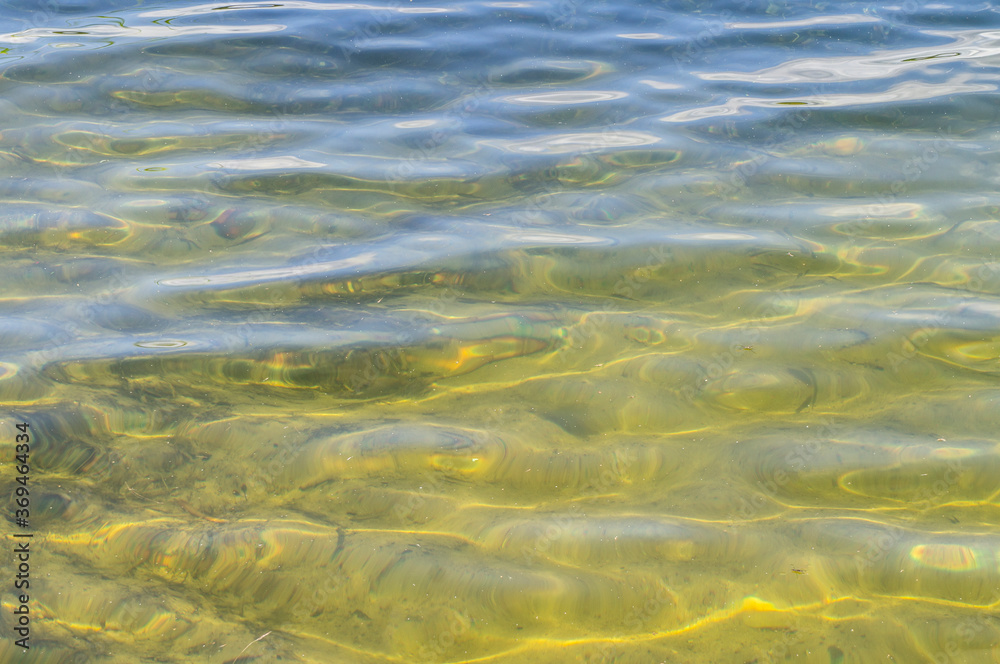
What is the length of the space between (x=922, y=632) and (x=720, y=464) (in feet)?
1.89

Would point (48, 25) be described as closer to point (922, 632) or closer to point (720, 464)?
point (720, 464)

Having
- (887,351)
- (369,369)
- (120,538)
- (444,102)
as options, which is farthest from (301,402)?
(444,102)

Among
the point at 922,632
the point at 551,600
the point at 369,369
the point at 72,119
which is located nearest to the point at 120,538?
the point at 369,369

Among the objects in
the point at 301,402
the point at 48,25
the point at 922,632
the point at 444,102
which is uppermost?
the point at 48,25

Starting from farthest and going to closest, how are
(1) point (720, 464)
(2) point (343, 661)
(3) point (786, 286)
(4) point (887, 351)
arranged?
(3) point (786, 286) < (4) point (887, 351) < (1) point (720, 464) < (2) point (343, 661)

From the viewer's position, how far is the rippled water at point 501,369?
5.39 feet

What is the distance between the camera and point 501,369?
2.34 meters

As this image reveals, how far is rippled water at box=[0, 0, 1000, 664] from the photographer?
1.64 metres

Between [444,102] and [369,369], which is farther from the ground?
[444,102]

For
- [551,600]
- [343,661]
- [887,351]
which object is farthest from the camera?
[887,351]

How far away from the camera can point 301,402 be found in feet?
7.26

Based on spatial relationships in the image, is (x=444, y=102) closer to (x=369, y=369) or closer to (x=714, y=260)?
(x=714, y=260)

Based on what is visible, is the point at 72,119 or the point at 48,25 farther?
the point at 48,25

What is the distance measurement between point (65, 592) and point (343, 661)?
617 millimetres
